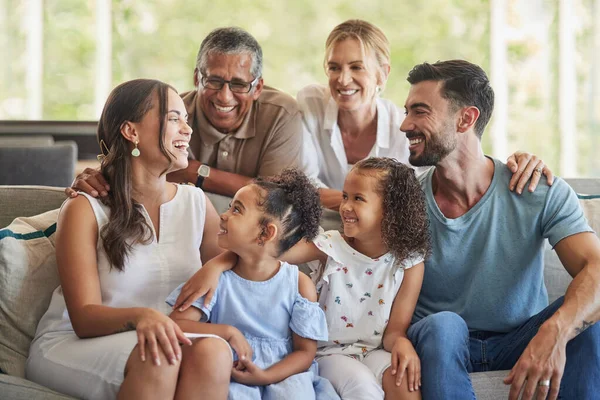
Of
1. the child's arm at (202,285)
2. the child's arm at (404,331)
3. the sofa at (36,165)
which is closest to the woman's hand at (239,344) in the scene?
the child's arm at (202,285)

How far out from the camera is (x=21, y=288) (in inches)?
81.0

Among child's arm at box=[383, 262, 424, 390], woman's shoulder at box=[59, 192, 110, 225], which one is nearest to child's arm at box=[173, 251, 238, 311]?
woman's shoulder at box=[59, 192, 110, 225]

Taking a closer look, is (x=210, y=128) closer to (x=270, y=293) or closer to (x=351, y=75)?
(x=351, y=75)

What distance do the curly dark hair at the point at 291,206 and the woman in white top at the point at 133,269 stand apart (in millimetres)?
244

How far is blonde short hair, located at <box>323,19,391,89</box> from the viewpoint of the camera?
295cm

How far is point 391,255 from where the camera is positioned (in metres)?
2.22

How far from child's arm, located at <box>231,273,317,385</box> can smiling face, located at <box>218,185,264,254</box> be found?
0.63ft

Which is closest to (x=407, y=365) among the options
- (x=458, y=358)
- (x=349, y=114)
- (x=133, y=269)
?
(x=458, y=358)

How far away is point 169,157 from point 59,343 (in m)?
0.56

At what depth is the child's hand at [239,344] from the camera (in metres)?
1.90

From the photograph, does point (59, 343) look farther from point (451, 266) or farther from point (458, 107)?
point (458, 107)

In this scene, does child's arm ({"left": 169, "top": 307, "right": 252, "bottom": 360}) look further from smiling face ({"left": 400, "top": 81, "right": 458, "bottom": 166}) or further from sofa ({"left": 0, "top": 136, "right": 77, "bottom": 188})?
sofa ({"left": 0, "top": 136, "right": 77, "bottom": 188})

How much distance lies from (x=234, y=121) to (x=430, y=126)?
783mm

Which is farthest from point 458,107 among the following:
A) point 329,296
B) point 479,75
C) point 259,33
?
point 259,33
